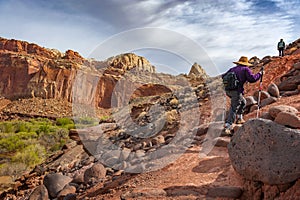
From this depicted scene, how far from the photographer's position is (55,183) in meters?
8.02

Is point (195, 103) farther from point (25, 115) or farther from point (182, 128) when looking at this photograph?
point (25, 115)

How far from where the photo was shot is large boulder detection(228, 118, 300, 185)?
11.9 ft

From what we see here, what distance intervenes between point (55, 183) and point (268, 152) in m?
6.01

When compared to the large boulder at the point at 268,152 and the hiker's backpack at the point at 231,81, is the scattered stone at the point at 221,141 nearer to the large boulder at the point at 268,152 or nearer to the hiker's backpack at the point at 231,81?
the hiker's backpack at the point at 231,81

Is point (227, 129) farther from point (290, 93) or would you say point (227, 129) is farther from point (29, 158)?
point (29, 158)

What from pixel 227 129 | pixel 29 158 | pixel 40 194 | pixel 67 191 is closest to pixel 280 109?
pixel 227 129

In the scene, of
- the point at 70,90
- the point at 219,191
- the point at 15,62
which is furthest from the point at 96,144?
the point at 15,62

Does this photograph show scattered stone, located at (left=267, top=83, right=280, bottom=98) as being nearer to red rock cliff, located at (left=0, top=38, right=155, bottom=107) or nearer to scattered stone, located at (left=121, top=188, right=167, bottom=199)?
scattered stone, located at (left=121, top=188, right=167, bottom=199)

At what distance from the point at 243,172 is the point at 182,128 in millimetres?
5288

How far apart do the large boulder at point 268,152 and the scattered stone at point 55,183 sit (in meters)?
5.28

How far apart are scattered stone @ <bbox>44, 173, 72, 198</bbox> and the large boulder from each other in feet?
17.3

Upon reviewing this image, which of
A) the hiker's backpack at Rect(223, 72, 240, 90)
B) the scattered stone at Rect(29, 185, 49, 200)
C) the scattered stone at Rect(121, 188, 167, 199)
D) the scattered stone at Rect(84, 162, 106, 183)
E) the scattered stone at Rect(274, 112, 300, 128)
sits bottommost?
the scattered stone at Rect(29, 185, 49, 200)

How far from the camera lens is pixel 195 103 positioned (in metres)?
12.7

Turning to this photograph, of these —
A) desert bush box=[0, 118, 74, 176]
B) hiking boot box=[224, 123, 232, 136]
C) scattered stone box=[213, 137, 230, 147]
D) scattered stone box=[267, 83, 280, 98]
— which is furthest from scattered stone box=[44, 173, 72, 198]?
desert bush box=[0, 118, 74, 176]
